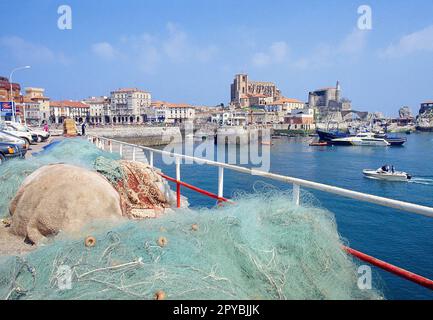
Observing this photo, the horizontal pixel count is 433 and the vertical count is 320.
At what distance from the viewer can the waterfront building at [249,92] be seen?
173m

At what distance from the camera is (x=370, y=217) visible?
17.9 metres

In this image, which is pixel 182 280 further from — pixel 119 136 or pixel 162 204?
pixel 119 136

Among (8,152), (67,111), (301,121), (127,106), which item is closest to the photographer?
(8,152)

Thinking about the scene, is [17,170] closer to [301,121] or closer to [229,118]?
[229,118]

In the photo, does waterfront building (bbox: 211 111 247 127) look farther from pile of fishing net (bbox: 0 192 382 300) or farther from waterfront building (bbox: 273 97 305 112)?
pile of fishing net (bbox: 0 192 382 300)

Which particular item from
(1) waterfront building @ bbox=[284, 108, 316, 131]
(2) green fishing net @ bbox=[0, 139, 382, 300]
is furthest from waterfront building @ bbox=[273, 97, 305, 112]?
(2) green fishing net @ bbox=[0, 139, 382, 300]

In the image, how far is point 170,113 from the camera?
141250mm

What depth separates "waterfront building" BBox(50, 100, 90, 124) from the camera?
125m

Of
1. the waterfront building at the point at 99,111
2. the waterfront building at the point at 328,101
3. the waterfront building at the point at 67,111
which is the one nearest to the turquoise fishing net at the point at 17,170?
the waterfront building at the point at 67,111

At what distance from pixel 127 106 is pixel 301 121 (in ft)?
237

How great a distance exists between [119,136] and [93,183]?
69.0 m

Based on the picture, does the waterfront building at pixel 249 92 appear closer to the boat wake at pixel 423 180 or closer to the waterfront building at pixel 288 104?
the waterfront building at pixel 288 104

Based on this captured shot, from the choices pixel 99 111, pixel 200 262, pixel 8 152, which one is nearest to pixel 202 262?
pixel 200 262
